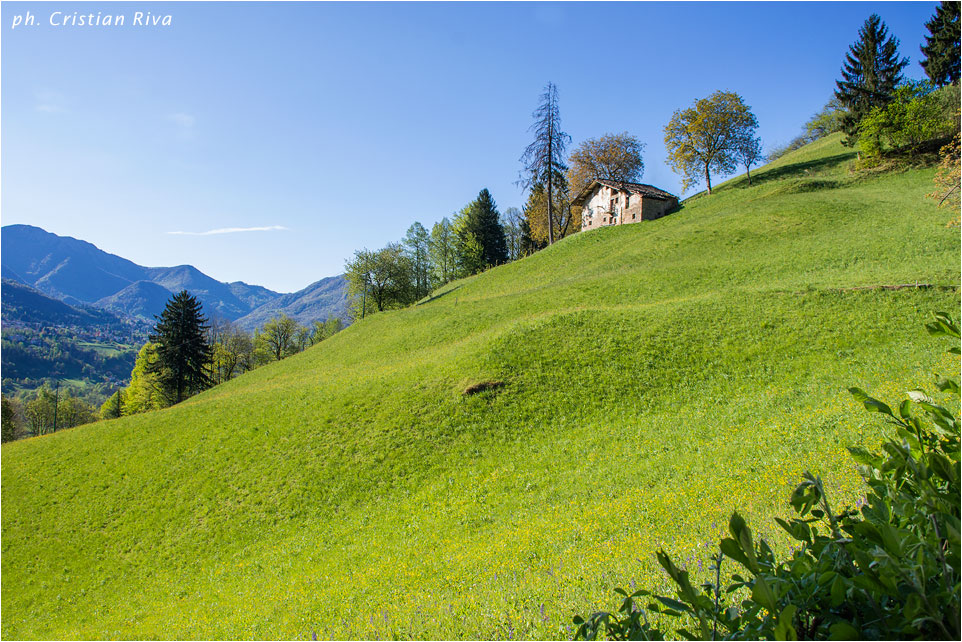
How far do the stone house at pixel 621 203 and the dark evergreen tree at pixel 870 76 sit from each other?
804 inches

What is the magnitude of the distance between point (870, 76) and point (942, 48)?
18416mm

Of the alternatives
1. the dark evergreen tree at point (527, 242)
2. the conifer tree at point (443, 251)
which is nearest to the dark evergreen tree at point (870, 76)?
the dark evergreen tree at point (527, 242)

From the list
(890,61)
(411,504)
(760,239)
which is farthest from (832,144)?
(411,504)

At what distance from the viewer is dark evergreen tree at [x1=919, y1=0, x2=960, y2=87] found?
5428 cm

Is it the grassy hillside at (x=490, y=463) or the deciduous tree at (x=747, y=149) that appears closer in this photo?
the grassy hillside at (x=490, y=463)

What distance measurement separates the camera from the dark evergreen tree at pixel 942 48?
54284mm

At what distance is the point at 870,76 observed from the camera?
4925cm

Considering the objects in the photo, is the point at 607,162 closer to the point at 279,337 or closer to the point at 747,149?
the point at 747,149

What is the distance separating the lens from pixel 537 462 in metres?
14.6

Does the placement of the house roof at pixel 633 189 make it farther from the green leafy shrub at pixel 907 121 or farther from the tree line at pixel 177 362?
the tree line at pixel 177 362

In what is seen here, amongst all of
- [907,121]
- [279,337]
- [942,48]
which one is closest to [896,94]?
[907,121]

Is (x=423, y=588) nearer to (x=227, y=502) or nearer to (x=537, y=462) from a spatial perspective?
(x=537, y=462)

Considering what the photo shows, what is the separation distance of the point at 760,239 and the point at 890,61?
3619 cm

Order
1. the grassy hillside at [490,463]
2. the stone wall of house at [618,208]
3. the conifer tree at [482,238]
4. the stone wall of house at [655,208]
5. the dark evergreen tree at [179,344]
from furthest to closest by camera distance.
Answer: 1. the conifer tree at [482,238]
2. the dark evergreen tree at [179,344]
3. the stone wall of house at [618,208]
4. the stone wall of house at [655,208]
5. the grassy hillside at [490,463]
